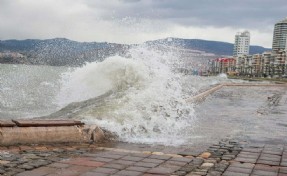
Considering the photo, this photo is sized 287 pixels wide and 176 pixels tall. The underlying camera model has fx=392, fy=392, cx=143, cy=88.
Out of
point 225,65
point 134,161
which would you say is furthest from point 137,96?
point 225,65

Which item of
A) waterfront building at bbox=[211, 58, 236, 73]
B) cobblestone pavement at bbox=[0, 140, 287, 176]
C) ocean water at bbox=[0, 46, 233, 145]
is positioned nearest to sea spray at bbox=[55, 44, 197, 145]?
ocean water at bbox=[0, 46, 233, 145]

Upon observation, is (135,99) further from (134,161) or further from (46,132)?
(134,161)

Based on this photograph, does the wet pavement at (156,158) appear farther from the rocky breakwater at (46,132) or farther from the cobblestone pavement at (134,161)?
the rocky breakwater at (46,132)

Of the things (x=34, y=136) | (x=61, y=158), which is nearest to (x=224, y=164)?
(x=61, y=158)

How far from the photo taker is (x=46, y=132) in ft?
19.0

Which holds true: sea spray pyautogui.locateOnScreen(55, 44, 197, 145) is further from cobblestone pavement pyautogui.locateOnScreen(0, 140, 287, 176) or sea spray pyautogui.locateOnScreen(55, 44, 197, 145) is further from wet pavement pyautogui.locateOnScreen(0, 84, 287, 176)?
cobblestone pavement pyautogui.locateOnScreen(0, 140, 287, 176)

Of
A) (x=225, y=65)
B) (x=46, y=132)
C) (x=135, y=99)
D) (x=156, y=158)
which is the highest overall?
(x=225, y=65)

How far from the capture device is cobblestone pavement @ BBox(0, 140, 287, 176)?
436cm

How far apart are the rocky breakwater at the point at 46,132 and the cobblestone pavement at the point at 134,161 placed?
0.20 m

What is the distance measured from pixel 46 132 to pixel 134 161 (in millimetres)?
1620

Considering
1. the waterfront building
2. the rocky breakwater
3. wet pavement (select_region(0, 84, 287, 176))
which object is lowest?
wet pavement (select_region(0, 84, 287, 176))

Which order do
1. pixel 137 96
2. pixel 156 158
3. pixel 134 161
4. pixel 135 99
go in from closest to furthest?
pixel 134 161
pixel 156 158
pixel 135 99
pixel 137 96

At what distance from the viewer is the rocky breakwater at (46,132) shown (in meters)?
5.46

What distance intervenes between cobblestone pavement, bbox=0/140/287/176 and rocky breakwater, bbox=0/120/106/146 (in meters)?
0.20
